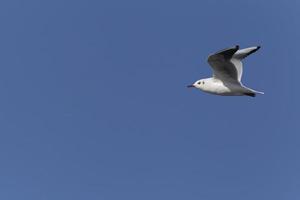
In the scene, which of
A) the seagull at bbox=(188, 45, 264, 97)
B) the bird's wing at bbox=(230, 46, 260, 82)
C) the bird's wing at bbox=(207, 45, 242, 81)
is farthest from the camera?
the bird's wing at bbox=(230, 46, 260, 82)

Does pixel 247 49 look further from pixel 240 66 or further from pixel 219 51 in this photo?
pixel 219 51

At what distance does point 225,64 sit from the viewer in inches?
1010

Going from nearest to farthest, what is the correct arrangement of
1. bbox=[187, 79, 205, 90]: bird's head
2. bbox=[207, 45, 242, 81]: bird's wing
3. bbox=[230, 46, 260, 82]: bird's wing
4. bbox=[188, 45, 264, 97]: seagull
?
bbox=[207, 45, 242, 81]: bird's wing < bbox=[188, 45, 264, 97]: seagull < bbox=[230, 46, 260, 82]: bird's wing < bbox=[187, 79, 205, 90]: bird's head

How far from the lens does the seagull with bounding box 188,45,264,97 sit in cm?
2530

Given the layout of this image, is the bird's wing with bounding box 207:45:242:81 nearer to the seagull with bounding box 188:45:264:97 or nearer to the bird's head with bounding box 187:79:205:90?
the seagull with bounding box 188:45:264:97


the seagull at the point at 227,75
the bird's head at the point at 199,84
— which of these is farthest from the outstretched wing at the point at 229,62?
the bird's head at the point at 199,84

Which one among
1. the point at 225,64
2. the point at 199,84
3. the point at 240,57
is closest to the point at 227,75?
the point at 225,64

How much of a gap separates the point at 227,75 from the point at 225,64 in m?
0.71

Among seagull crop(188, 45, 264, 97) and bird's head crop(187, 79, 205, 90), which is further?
bird's head crop(187, 79, 205, 90)

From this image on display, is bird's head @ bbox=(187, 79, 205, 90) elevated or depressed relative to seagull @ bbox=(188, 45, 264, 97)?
elevated

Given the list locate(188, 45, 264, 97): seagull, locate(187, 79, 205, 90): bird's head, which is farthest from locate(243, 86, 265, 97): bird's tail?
locate(187, 79, 205, 90): bird's head

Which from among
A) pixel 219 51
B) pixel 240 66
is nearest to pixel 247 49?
pixel 240 66

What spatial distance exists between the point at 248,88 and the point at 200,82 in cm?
243

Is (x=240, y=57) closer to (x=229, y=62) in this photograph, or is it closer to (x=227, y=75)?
(x=227, y=75)
